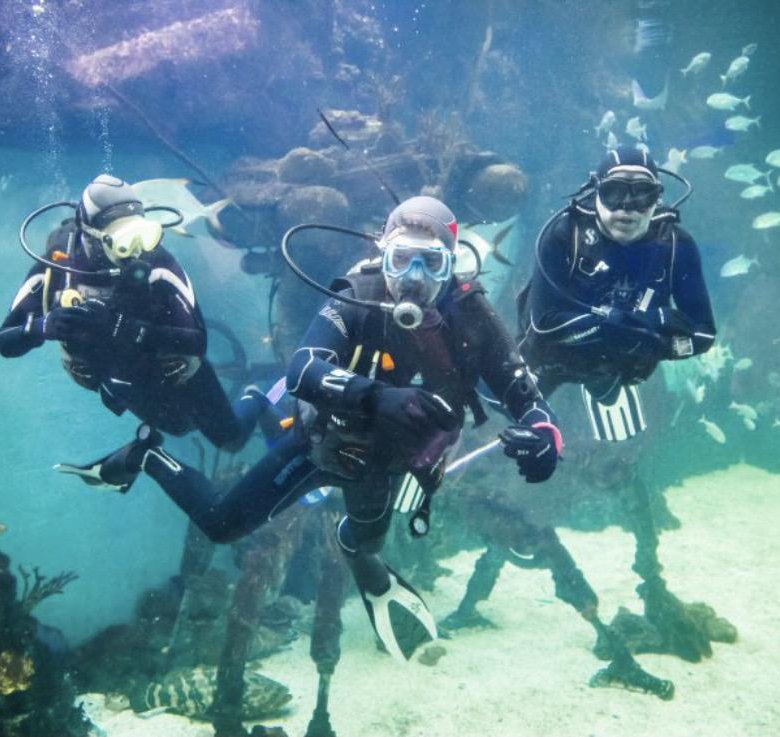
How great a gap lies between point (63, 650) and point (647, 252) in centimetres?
698

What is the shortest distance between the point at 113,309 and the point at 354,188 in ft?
22.9

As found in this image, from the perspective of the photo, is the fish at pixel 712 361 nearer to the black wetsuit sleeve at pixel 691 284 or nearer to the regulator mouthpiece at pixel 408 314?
the black wetsuit sleeve at pixel 691 284

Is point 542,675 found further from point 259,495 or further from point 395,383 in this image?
point 395,383

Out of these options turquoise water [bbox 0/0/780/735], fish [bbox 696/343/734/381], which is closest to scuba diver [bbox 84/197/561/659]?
turquoise water [bbox 0/0/780/735]

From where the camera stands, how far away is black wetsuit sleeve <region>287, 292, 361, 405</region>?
9.46 ft

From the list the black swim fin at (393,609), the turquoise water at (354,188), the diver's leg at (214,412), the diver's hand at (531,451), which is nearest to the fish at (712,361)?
the turquoise water at (354,188)

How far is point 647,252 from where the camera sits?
4.44 meters

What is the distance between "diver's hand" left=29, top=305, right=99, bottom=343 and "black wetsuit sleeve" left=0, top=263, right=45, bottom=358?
46 centimetres

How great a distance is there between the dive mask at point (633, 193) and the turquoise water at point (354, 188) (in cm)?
396

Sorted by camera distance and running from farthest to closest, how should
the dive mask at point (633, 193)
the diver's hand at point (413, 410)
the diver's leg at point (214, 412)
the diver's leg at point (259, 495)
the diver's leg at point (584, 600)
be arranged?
the diver's leg at point (584, 600), the diver's leg at point (214, 412), the dive mask at point (633, 193), the diver's leg at point (259, 495), the diver's hand at point (413, 410)

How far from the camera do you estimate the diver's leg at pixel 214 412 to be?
494 centimetres

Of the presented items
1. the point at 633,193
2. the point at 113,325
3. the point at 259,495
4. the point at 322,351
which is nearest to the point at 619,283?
the point at 633,193

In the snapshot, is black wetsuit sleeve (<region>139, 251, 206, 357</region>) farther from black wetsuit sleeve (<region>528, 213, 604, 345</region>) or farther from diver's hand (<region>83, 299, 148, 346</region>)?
black wetsuit sleeve (<region>528, 213, 604, 345</region>)

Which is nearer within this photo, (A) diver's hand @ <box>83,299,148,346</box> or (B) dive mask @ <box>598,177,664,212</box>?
(A) diver's hand @ <box>83,299,148,346</box>
